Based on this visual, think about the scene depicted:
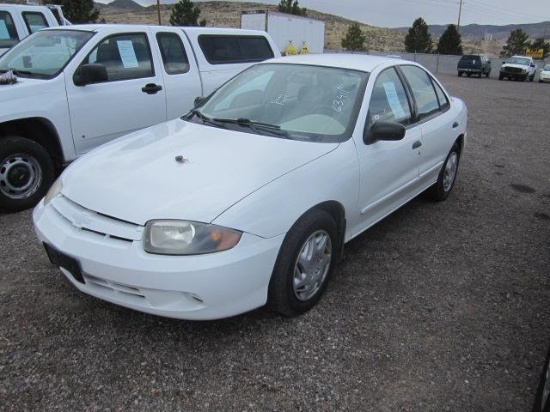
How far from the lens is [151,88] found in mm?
5434

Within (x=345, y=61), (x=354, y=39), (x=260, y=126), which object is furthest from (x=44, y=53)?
(x=354, y=39)

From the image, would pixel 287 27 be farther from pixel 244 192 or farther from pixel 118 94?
pixel 244 192

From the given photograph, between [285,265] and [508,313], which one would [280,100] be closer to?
[285,265]

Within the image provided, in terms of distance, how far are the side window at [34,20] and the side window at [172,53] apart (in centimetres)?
379

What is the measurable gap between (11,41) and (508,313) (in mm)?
8284

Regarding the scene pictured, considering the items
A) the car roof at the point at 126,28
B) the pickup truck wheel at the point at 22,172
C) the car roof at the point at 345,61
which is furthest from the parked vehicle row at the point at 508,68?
the pickup truck wheel at the point at 22,172

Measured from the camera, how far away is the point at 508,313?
10.7 ft

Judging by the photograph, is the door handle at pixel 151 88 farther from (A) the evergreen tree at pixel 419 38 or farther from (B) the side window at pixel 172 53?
(A) the evergreen tree at pixel 419 38

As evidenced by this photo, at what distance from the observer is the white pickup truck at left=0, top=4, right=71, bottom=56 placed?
309 inches

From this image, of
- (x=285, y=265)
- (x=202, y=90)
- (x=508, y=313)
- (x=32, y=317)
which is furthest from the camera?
(x=202, y=90)

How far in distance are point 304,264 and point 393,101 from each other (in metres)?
1.77

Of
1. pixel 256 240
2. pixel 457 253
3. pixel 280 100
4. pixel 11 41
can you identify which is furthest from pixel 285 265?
pixel 11 41

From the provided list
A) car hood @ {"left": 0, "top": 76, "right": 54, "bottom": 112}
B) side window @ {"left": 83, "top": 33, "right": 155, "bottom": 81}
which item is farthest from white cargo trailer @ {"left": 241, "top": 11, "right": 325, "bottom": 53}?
car hood @ {"left": 0, "top": 76, "right": 54, "bottom": 112}

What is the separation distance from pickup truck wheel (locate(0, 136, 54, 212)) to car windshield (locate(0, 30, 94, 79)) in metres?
0.77
